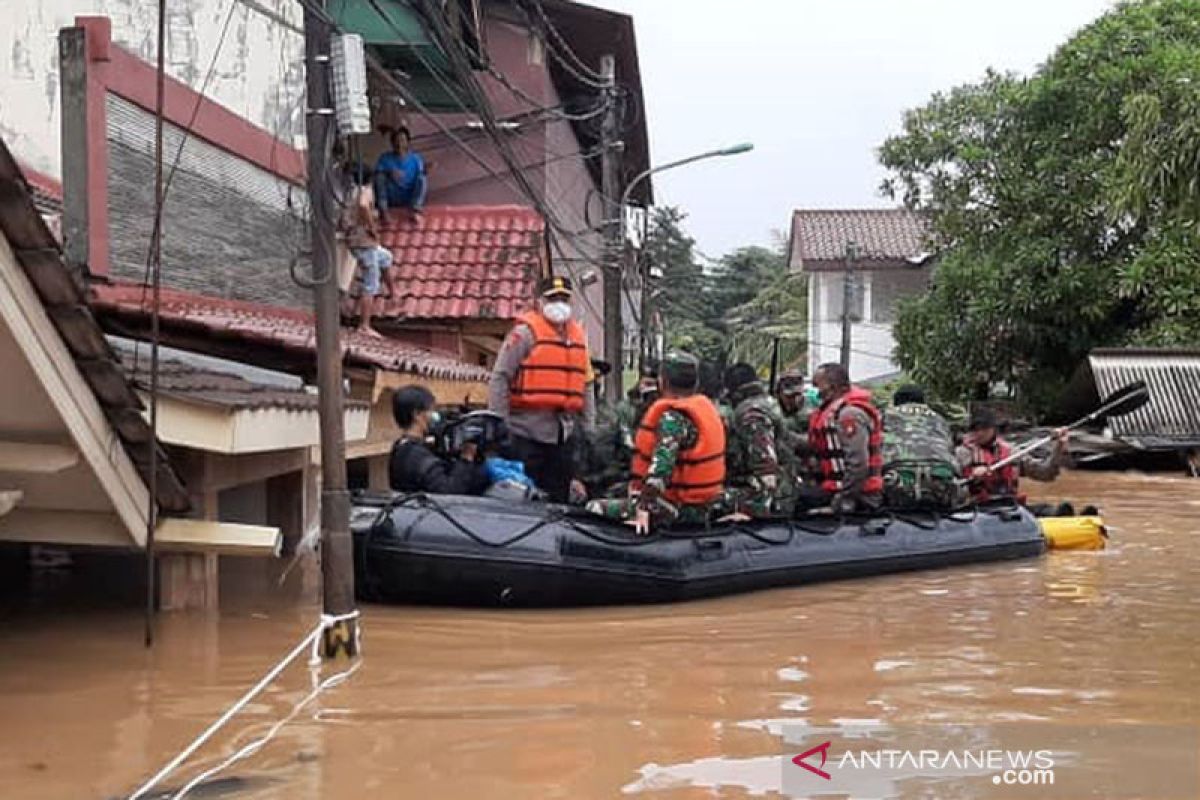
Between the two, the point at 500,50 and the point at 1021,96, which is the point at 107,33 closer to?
the point at 500,50

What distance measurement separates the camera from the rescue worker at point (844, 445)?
9508 mm

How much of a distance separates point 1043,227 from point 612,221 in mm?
9991

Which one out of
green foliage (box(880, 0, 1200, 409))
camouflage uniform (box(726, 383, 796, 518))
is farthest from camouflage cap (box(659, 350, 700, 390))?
green foliage (box(880, 0, 1200, 409))

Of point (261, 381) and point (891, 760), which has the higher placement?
point (261, 381)

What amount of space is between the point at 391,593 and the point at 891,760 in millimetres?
3840

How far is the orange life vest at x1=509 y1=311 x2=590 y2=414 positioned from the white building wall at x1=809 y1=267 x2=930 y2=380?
28936mm

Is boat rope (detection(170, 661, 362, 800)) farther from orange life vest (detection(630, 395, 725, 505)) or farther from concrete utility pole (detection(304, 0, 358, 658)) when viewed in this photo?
orange life vest (detection(630, 395, 725, 505))

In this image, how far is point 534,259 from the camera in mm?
14477

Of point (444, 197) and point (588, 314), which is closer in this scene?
point (444, 197)

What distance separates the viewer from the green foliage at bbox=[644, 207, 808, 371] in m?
43.4

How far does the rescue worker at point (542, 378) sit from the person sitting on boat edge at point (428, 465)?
59 cm

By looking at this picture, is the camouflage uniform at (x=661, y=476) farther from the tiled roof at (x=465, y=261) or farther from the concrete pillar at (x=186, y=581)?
the tiled roof at (x=465, y=261)

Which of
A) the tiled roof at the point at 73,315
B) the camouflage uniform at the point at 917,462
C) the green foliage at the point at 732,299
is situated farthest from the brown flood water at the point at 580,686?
the green foliage at the point at 732,299

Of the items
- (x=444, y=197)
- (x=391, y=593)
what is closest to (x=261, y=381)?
(x=391, y=593)
